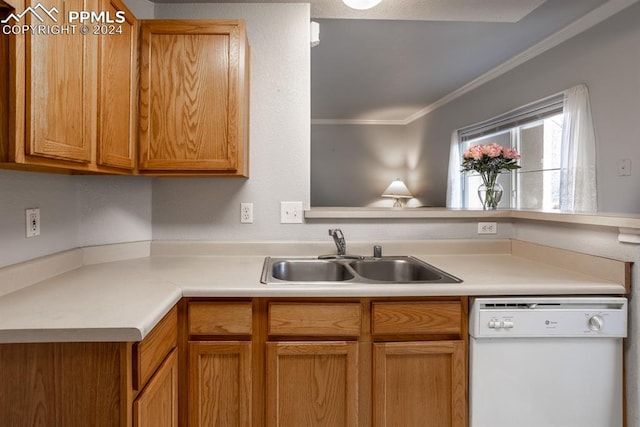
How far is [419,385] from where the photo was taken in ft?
4.50

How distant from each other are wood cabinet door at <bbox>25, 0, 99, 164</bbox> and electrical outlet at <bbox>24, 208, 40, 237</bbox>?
14.8 inches

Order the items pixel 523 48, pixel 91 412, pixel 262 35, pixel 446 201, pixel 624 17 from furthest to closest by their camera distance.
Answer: pixel 446 201 → pixel 523 48 → pixel 624 17 → pixel 262 35 → pixel 91 412

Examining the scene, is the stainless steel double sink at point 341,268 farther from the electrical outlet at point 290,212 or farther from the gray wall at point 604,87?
the gray wall at point 604,87

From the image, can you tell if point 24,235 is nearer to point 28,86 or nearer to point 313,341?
point 28,86

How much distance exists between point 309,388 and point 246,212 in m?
0.96

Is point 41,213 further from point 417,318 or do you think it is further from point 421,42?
point 421,42

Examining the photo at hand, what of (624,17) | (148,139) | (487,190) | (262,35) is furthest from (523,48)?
(148,139)

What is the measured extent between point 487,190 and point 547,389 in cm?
116

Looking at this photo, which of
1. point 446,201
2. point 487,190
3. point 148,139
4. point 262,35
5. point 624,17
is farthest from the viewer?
point 446,201

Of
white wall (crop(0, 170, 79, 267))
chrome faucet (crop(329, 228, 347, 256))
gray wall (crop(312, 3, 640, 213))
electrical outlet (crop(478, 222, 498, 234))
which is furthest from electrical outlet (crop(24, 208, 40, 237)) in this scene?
gray wall (crop(312, 3, 640, 213))

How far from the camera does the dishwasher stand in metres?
1.36

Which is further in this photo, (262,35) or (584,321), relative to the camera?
(262,35)

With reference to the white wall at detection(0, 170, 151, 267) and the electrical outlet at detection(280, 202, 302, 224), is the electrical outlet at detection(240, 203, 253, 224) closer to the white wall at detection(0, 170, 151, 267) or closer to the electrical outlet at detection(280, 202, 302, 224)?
the electrical outlet at detection(280, 202, 302, 224)

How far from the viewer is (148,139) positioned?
5.34 feet
